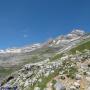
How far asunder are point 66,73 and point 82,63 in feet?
11.7

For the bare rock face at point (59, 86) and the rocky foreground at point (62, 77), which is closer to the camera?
the bare rock face at point (59, 86)

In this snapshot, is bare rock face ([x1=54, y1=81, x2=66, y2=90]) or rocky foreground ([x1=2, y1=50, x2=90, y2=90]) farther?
rocky foreground ([x1=2, y1=50, x2=90, y2=90])

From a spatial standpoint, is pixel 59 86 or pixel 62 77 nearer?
pixel 59 86

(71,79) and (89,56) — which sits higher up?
(89,56)

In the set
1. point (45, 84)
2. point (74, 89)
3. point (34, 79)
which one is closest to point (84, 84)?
point (74, 89)

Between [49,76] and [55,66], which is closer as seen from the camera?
[49,76]

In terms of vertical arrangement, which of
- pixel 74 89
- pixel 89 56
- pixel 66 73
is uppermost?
pixel 89 56

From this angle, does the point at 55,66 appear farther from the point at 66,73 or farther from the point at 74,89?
the point at 74,89

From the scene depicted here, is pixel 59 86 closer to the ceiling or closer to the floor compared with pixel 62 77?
closer to the floor

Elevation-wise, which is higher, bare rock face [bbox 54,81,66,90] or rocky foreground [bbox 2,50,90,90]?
rocky foreground [bbox 2,50,90,90]

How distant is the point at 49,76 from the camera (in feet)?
119

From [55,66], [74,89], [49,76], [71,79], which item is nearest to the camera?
[74,89]

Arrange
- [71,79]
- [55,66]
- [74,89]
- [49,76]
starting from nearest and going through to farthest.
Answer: [74,89]
[71,79]
[49,76]
[55,66]

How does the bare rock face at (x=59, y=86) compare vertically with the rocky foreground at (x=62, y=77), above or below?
below
